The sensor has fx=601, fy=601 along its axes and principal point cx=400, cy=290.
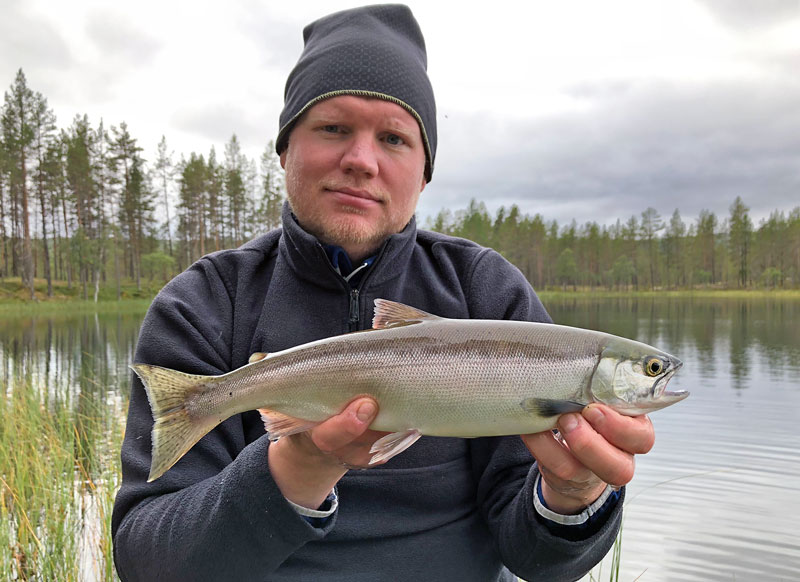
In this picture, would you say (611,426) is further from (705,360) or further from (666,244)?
(666,244)

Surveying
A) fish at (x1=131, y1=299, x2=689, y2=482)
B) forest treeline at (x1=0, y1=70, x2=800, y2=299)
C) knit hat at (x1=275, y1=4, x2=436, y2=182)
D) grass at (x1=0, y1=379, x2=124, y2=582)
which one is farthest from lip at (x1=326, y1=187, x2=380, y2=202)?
forest treeline at (x1=0, y1=70, x2=800, y2=299)

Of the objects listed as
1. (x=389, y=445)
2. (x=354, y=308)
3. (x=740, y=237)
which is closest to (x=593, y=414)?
(x=389, y=445)

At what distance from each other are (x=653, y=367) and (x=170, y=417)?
6.66ft

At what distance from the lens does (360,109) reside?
316 cm

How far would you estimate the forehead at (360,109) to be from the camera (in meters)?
3.16

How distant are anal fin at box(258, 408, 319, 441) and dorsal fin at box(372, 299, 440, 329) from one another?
1.77 feet

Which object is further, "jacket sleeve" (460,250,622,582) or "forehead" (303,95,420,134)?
"forehead" (303,95,420,134)

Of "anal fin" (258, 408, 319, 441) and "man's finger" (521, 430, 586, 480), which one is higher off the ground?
"anal fin" (258, 408, 319, 441)

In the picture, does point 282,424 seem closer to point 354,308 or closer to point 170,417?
point 170,417

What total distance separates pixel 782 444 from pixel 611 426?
41.4 feet

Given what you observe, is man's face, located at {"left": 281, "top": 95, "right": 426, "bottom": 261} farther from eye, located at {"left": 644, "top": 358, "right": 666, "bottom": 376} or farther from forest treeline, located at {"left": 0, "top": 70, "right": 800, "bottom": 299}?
forest treeline, located at {"left": 0, "top": 70, "right": 800, "bottom": 299}

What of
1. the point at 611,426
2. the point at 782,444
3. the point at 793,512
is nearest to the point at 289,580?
the point at 611,426

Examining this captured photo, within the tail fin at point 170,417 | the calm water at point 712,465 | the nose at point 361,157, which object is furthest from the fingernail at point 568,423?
the calm water at point 712,465

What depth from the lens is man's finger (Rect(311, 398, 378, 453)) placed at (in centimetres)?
227
